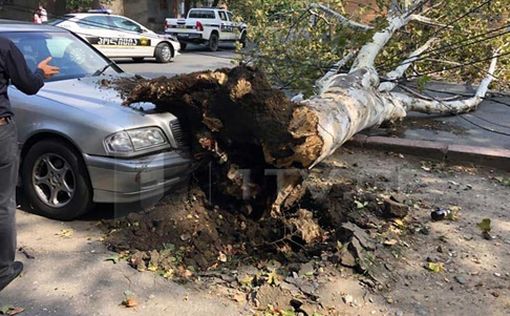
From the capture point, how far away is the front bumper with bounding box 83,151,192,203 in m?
4.19

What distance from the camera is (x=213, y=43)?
26078 millimetres

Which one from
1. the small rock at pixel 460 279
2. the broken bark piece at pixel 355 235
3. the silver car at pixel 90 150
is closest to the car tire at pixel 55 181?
the silver car at pixel 90 150

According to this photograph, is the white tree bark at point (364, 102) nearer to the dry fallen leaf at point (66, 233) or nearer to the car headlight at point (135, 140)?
the car headlight at point (135, 140)

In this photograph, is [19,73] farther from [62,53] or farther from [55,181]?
[62,53]

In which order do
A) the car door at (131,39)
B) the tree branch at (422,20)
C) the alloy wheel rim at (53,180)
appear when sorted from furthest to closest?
the car door at (131,39)
the tree branch at (422,20)
the alloy wheel rim at (53,180)

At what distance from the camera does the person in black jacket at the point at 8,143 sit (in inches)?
128

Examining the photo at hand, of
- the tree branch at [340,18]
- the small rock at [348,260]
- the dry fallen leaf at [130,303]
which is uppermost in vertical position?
the tree branch at [340,18]

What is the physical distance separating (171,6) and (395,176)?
31.3 metres

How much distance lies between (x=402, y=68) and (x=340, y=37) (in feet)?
3.58

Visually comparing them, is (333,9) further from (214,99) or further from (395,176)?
(214,99)

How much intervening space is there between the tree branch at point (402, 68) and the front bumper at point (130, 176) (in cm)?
398

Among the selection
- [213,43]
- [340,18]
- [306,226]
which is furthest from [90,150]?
[213,43]

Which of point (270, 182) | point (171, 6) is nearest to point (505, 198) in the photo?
point (270, 182)

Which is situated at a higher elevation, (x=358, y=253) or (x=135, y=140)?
(x=135, y=140)
